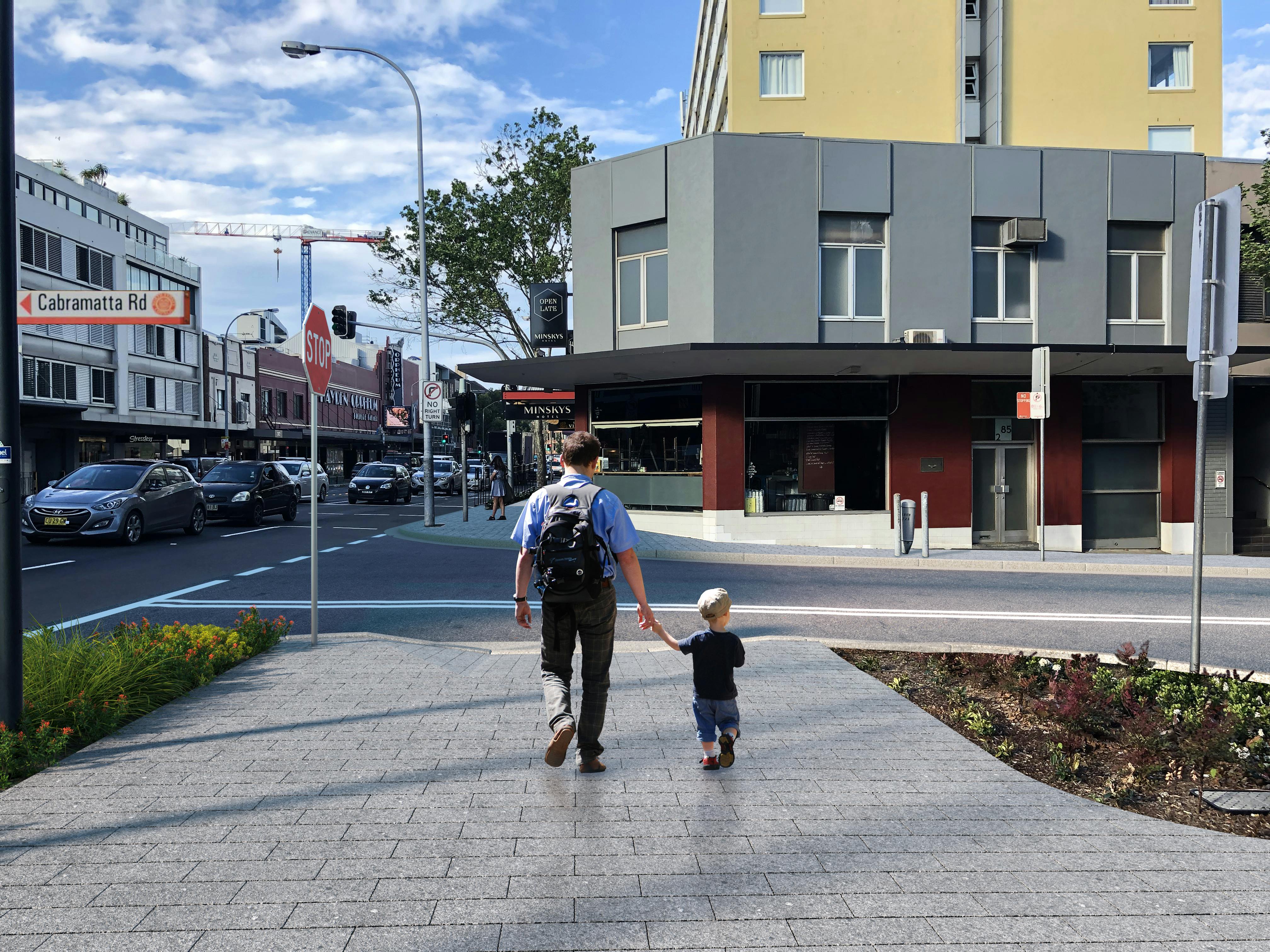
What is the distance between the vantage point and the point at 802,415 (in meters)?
18.8

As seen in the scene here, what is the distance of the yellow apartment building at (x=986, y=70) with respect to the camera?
2511 centimetres

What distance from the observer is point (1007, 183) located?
18766 mm

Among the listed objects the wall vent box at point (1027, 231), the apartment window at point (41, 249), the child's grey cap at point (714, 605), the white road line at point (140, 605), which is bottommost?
the white road line at point (140, 605)

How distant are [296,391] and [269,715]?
6797 centimetres

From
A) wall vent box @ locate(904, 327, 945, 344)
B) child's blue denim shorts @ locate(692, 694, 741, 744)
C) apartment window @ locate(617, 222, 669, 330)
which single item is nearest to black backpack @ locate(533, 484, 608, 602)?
child's blue denim shorts @ locate(692, 694, 741, 744)

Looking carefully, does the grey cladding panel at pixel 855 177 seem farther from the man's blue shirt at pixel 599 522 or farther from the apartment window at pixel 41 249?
→ the apartment window at pixel 41 249

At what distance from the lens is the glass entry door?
752 inches

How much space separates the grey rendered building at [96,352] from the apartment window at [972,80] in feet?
106

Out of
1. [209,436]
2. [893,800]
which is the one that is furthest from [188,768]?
[209,436]

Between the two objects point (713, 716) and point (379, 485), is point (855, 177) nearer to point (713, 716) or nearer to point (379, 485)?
point (713, 716)

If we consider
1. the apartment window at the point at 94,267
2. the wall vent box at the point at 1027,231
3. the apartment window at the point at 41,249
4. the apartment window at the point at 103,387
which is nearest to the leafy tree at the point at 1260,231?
the wall vent box at the point at 1027,231

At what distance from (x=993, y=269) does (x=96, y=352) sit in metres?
41.3

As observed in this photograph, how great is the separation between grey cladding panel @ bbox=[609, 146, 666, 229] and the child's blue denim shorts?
16.1 m

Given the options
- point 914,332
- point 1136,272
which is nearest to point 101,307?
point 914,332
